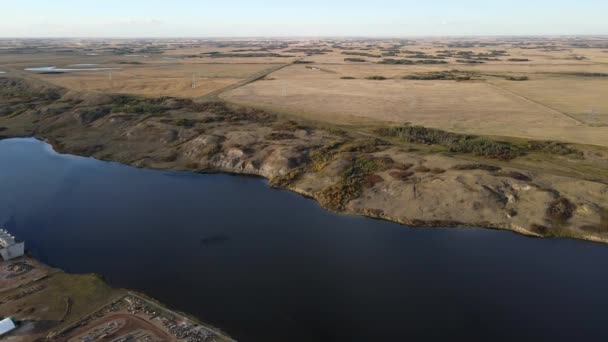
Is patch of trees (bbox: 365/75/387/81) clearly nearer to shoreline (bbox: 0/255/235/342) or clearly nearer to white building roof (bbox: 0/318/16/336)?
shoreline (bbox: 0/255/235/342)

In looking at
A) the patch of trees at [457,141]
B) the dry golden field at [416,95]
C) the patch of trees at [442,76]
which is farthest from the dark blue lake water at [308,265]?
the patch of trees at [442,76]

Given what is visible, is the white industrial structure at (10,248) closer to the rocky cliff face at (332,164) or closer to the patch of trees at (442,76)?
the rocky cliff face at (332,164)

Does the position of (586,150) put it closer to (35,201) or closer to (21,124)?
(35,201)

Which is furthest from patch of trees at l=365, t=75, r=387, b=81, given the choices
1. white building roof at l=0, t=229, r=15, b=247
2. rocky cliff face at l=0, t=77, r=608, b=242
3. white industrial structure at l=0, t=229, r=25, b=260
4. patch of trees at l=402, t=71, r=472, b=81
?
white industrial structure at l=0, t=229, r=25, b=260

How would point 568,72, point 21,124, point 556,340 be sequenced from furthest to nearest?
point 568,72 → point 21,124 → point 556,340

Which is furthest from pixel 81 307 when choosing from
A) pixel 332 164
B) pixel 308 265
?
pixel 332 164

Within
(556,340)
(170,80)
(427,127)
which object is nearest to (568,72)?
(427,127)
